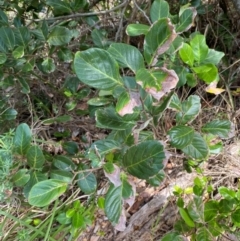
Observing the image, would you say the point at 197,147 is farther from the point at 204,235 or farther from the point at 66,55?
the point at 66,55

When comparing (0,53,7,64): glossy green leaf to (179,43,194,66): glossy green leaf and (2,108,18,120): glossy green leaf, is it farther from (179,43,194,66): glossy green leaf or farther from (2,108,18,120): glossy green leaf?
(179,43,194,66): glossy green leaf

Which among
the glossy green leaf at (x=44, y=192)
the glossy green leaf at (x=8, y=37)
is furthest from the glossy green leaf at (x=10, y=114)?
the glossy green leaf at (x=44, y=192)

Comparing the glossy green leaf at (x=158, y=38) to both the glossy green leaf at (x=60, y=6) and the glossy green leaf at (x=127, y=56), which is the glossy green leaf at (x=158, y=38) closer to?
the glossy green leaf at (x=127, y=56)

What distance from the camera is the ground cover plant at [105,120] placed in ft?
2.14

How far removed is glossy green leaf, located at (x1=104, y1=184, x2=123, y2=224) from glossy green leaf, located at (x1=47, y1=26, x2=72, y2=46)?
0.47 m

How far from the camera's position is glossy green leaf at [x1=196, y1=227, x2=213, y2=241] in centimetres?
99

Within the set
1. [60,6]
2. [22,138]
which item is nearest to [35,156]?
[22,138]

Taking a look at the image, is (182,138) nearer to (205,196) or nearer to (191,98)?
(191,98)

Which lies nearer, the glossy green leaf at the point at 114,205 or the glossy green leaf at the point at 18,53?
the glossy green leaf at the point at 114,205

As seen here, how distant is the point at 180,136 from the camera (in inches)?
30.9

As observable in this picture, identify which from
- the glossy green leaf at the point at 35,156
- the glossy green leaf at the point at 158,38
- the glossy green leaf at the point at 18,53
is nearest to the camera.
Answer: the glossy green leaf at the point at 158,38

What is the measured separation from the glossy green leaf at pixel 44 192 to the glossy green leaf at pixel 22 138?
0.48 feet

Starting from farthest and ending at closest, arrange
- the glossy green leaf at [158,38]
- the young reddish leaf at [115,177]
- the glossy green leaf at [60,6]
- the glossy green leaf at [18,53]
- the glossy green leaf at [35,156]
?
the glossy green leaf at [60,6]
the glossy green leaf at [18,53]
the glossy green leaf at [35,156]
the young reddish leaf at [115,177]
the glossy green leaf at [158,38]

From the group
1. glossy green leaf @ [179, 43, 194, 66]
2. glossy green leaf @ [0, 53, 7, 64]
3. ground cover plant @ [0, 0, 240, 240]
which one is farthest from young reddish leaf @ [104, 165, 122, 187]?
glossy green leaf @ [0, 53, 7, 64]
